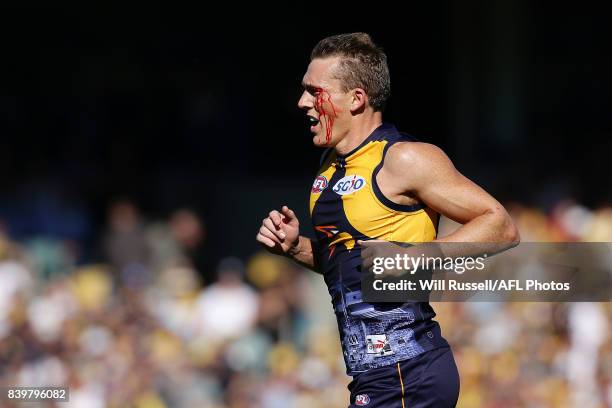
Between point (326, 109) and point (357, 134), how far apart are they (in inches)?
6.7

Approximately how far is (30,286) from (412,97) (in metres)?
5.66

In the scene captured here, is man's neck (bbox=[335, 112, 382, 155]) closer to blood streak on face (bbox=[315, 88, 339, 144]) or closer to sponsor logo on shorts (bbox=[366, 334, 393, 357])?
blood streak on face (bbox=[315, 88, 339, 144])

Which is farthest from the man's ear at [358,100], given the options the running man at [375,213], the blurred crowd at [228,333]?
the blurred crowd at [228,333]

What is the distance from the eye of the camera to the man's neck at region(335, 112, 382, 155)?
4633 mm

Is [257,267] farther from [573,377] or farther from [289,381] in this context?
[573,377]

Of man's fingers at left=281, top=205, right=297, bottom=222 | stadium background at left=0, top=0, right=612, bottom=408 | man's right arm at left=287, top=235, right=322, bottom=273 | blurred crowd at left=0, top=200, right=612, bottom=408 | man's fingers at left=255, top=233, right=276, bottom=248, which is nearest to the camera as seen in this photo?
man's fingers at left=281, top=205, right=297, bottom=222

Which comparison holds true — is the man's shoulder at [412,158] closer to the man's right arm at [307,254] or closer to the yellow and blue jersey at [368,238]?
the yellow and blue jersey at [368,238]

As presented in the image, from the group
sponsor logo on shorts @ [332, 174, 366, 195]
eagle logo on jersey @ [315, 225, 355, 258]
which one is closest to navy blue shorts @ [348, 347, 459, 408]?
eagle logo on jersey @ [315, 225, 355, 258]

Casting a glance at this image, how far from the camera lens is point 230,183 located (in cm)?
1252

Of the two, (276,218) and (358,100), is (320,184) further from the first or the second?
(358,100)

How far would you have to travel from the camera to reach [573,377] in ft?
26.8

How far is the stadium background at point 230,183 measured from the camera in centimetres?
877

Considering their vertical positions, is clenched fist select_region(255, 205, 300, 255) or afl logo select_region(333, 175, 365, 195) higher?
afl logo select_region(333, 175, 365, 195)

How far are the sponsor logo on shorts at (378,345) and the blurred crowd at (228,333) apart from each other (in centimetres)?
392
